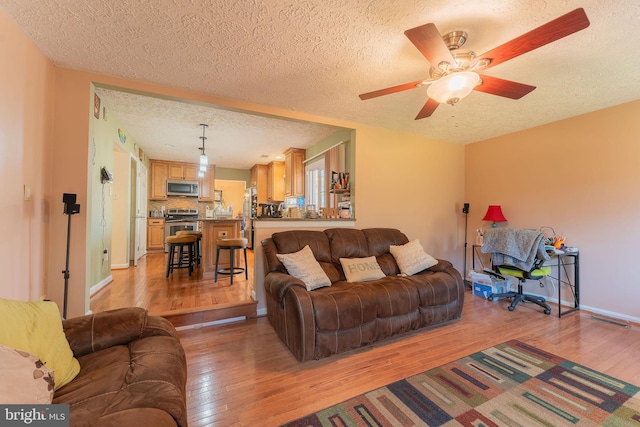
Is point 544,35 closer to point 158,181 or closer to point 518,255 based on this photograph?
point 518,255

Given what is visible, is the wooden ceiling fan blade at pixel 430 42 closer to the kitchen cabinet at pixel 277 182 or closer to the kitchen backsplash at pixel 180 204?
the kitchen cabinet at pixel 277 182

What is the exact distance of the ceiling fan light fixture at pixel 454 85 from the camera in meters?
1.65

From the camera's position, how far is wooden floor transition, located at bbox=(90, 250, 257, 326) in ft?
8.82

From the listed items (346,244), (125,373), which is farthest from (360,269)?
(125,373)

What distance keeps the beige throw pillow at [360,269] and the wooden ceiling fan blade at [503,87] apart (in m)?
1.87

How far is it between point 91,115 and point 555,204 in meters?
5.45

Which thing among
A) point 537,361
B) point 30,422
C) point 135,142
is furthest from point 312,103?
point 135,142

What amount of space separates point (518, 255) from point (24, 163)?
484 cm

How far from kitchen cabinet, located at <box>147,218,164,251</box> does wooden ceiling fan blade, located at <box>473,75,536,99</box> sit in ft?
23.1

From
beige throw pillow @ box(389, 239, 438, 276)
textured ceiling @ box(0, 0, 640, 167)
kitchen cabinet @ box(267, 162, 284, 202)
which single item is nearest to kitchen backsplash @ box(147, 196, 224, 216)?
kitchen cabinet @ box(267, 162, 284, 202)

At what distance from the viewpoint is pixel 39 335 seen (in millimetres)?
1098

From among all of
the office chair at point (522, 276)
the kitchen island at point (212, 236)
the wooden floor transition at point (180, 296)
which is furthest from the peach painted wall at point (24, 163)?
the office chair at point (522, 276)

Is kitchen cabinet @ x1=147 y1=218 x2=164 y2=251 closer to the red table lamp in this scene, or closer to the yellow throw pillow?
the yellow throw pillow

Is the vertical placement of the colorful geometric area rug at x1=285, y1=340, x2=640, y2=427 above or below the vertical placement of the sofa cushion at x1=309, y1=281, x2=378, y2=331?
below
